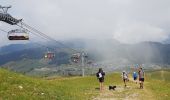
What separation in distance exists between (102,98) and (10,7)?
35.0 m

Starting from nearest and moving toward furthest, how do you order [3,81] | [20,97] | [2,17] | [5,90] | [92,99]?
[20,97]
[5,90]
[3,81]
[92,99]
[2,17]

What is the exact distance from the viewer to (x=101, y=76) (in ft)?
163

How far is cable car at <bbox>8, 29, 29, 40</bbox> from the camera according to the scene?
6806cm

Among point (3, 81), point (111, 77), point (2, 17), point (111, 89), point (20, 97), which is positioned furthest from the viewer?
point (111, 77)

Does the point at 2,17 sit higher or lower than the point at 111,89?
higher

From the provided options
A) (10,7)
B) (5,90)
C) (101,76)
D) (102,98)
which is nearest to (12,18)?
(10,7)

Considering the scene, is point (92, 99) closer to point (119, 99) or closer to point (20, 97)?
point (119, 99)

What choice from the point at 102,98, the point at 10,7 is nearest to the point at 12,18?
the point at 10,7

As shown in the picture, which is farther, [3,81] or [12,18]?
[12,18]

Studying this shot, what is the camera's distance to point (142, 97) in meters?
39.6

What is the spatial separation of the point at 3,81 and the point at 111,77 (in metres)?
51.3

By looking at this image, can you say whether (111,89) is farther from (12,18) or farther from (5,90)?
(12,18)

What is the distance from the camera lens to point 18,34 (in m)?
68.3

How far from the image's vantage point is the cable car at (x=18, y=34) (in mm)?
68062
